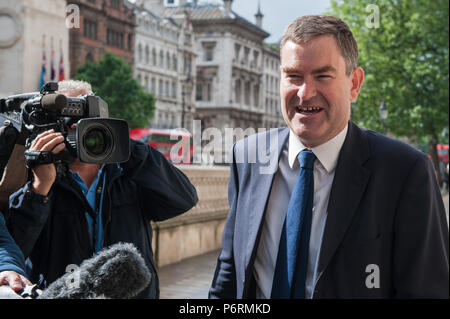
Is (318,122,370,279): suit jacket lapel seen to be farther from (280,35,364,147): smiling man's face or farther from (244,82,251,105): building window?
(244,82,251,105): building window

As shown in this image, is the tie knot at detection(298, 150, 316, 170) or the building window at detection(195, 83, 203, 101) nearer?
the tie knot at detection(298, 150, 316, 170)

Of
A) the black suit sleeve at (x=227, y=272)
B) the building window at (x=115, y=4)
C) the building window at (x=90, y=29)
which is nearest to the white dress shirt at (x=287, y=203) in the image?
the black suit sleeve at (x=227, y=272)

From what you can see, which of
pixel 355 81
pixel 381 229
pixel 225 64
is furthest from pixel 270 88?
pixel 381 229

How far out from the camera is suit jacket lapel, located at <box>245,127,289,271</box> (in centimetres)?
225

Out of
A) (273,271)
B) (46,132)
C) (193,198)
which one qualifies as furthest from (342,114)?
(193,198)

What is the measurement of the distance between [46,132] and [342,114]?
45.5 inches

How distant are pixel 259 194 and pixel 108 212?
108 cm

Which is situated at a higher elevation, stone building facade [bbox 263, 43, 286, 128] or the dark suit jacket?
stone building facade [bbox 263, 43, 286, 128]

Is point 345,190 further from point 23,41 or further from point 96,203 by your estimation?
point 23,41

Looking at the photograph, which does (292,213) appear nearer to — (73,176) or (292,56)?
(292,56)

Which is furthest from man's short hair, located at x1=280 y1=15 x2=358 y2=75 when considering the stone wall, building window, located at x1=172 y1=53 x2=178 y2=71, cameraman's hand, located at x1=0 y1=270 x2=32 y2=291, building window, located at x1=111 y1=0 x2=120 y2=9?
building window, located at x1=172 y1=53 x2=178 y2=71

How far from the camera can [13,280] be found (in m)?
2.03

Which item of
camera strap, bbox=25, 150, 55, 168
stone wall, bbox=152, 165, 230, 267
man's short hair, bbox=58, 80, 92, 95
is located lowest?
stone wall, bbox=152, 165, 230, 267
